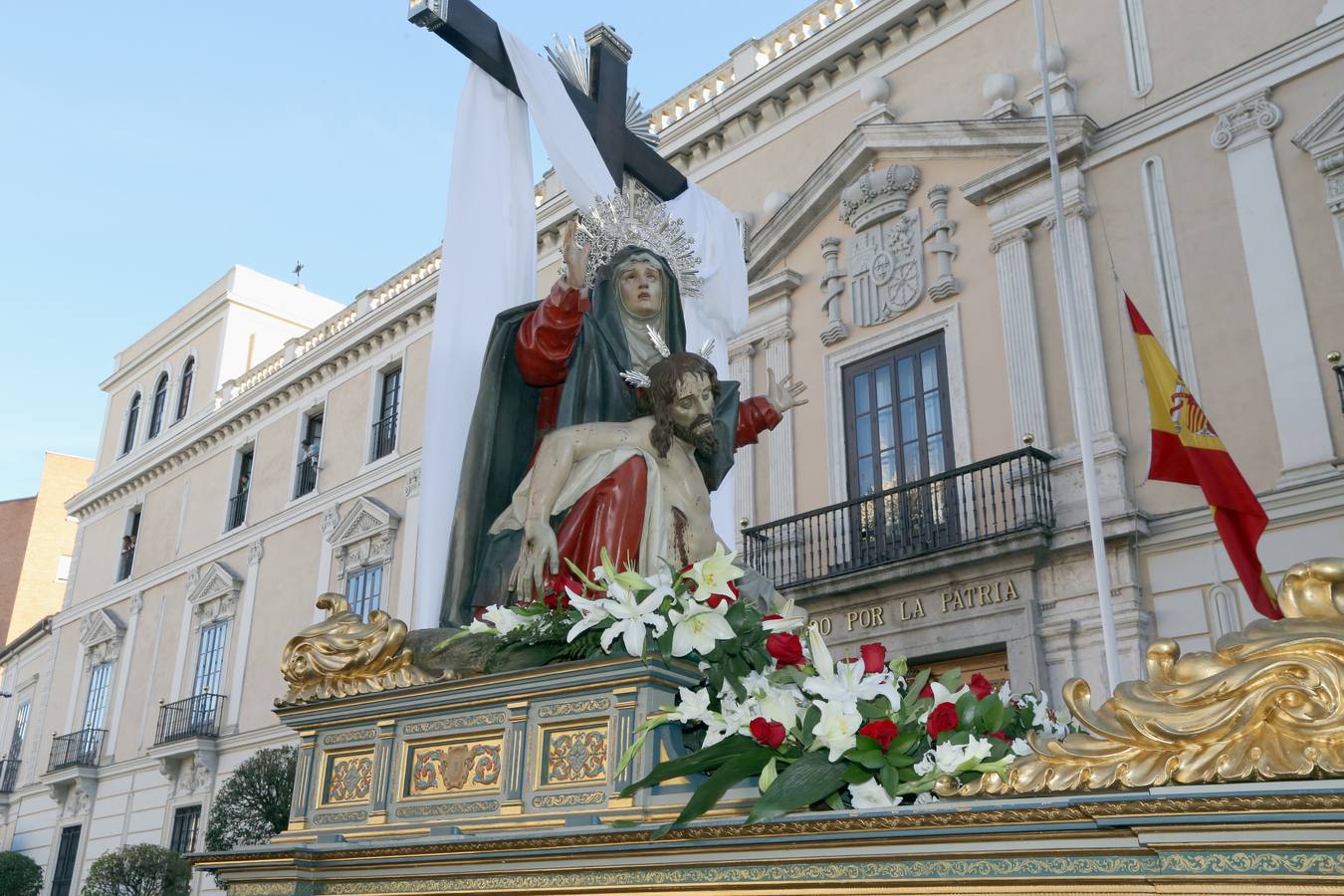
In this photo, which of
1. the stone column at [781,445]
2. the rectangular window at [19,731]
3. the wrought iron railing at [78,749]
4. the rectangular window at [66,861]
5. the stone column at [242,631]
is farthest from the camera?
the rectangular window at [19,731]

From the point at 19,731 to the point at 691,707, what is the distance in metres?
32.6

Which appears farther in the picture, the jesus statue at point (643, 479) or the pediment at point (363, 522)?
the pediment at point (363, 522)

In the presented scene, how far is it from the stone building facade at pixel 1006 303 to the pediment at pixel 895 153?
4cm

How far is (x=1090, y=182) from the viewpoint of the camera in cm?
1275

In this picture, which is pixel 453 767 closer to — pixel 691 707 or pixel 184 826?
pixel 691 707

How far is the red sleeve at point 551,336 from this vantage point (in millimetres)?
3807

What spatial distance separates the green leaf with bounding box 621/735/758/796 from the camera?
7.70 ft

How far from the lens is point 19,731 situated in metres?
30.0

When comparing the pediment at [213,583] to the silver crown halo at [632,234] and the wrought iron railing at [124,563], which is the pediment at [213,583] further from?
the silver crown halo at [632,234]

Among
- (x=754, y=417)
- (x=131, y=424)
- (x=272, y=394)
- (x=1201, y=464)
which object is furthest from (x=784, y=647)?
(x=131, y=424)

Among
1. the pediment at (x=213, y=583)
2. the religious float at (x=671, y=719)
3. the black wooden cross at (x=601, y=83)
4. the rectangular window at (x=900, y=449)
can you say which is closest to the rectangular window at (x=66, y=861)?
the pediment at (x=213, y=583)

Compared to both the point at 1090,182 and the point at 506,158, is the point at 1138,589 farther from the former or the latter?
the point at 506,158

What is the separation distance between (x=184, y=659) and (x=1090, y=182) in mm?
19412

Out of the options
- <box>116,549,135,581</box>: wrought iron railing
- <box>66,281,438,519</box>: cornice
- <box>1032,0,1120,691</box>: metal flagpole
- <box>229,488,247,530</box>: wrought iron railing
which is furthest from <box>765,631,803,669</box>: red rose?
<box>116,549,135,581</box>: wrought iron railing
